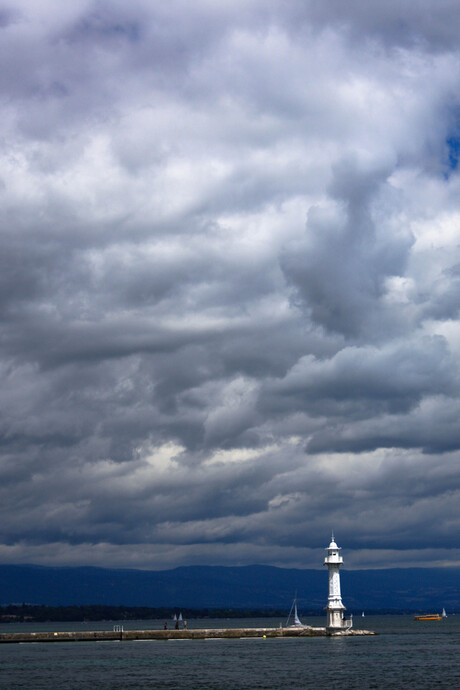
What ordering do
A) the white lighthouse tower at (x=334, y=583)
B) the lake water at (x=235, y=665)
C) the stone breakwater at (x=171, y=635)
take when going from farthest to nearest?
the stone breakwater at (x=171, y=635) < the white lighthouse tower at (x=334, y=583) < the lake water at (x=235, y=665)

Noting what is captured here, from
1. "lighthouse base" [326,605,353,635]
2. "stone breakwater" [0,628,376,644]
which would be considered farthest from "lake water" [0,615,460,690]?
"stone breakwater" [0,628,376,644]

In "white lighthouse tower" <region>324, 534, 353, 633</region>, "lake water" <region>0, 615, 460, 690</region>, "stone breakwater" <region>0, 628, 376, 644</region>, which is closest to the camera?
"lake water" <region>0, 615, 460, 690</region>

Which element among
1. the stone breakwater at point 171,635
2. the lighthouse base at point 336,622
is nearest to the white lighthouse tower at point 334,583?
the lighthouse base at point 336,622

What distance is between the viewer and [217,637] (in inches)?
6142

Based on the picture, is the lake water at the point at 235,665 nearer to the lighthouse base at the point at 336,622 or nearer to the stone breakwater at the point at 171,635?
the lighthouse base at the point at 336,622

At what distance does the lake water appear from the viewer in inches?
3282

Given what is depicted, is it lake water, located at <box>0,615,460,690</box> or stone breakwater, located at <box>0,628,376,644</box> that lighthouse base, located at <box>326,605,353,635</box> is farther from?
stone breakwater, located at <box>0,628,376,644</box>

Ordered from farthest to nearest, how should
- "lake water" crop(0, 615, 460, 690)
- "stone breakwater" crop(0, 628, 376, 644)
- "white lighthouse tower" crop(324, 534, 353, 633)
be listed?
"stone breakwater" crop(0, 628, 376, 644), "white lighthouse tower" crop(324, 534, 353, 633), "lake water" crop(0, 615, 460, 690)

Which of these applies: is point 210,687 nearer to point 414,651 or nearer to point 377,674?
point 377,674

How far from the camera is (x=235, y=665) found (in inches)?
3967

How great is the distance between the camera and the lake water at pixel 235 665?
83375mm

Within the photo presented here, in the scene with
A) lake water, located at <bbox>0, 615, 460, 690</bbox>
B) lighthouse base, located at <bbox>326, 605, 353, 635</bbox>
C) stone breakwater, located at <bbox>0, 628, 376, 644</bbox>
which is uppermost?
lighthouse base, located at <bbox>326, 605, 353, 635</bbox>

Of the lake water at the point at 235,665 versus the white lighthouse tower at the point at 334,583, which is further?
the white lighthouse tower at the point at 334,583

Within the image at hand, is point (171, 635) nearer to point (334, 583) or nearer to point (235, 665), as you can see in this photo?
point (334, 583)
